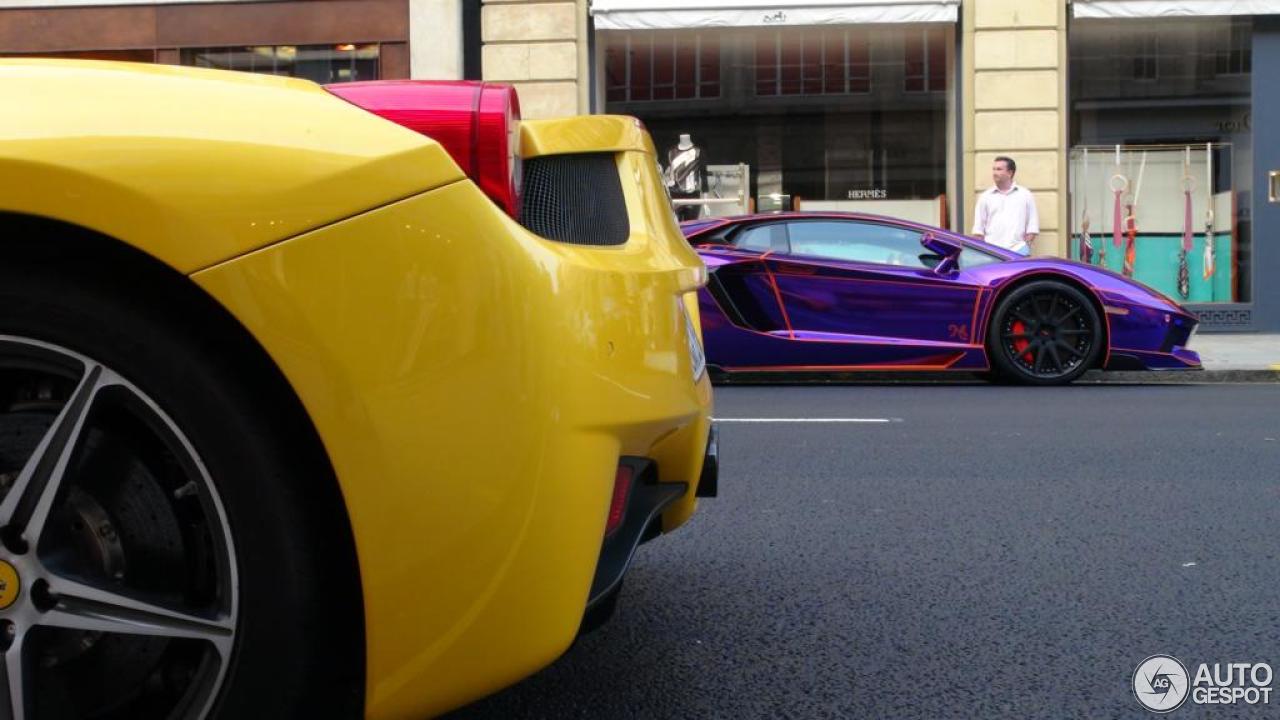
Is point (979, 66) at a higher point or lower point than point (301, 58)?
lower

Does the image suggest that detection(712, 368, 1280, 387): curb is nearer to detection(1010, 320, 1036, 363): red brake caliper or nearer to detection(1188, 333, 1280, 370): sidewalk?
detection(1188, 333, 1280, 370): sidewalk

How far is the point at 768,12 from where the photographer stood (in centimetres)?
1446

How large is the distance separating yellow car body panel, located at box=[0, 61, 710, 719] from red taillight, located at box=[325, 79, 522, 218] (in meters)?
0.09

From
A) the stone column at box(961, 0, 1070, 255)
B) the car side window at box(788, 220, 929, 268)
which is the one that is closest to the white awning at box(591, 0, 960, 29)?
the stone column at box(961, 0, 1070, 255)

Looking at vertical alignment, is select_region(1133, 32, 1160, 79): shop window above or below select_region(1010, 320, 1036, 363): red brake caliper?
above

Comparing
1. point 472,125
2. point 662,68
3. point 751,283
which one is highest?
point 662,68

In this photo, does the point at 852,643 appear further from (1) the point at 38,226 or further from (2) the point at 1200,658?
(1) the point at 38,226

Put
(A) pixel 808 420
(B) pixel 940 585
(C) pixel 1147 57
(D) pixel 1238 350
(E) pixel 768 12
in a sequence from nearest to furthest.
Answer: (B) pixel 940 585, (A) pixel 808 420, (D) pixel 1238 350, (E) pixel 768 12, (C) pixel 1147 57

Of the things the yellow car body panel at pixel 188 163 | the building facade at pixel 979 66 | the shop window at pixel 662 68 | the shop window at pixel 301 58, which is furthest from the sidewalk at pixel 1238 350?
the yellow car body panel at pixel 188 163

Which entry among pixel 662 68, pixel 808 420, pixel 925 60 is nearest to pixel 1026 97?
pixel 925 60

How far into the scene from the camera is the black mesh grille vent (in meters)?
2.18

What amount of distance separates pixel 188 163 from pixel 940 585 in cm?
226

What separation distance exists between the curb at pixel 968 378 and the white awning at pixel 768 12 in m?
5.29

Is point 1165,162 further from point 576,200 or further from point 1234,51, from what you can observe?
point 576,200
